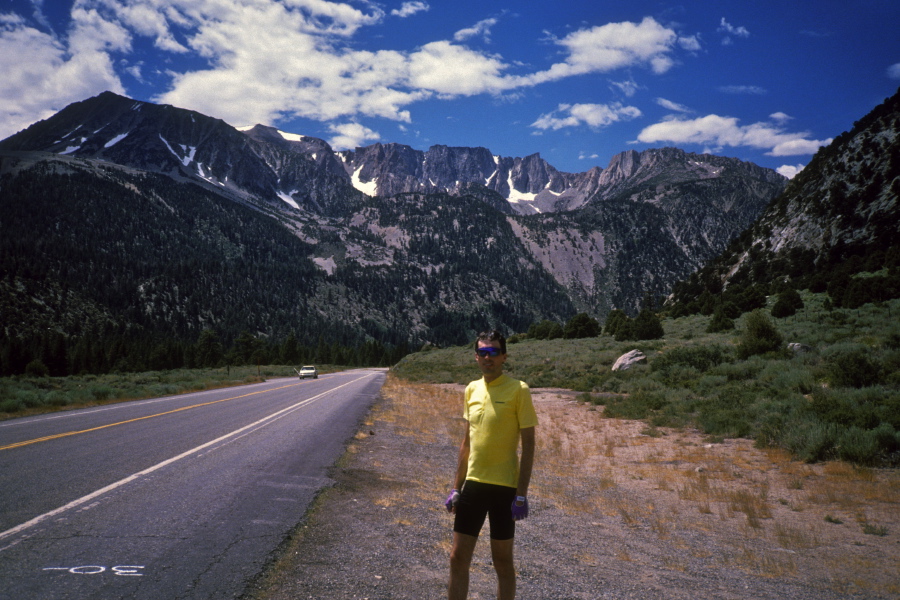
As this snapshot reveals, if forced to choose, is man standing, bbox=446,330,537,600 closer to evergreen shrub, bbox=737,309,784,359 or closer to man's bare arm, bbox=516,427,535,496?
man's bare arm, bbox=516,427,535,496

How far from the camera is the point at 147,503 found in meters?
6.44

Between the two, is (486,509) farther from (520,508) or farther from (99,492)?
(99,492)

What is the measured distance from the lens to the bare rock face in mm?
28744

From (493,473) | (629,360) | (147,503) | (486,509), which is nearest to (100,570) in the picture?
(147,503)

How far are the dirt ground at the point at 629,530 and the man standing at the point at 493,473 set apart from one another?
943 millimetres

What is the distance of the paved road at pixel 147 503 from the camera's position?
4223 millimetres

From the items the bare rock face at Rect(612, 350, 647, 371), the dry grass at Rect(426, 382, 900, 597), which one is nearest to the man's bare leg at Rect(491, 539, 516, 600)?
the dry grass at Rect(426, 382, 900, 597)

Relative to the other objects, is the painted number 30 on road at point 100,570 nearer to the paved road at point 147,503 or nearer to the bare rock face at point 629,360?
the paved road at point 147,503

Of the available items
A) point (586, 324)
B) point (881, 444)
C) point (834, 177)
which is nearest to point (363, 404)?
point (881, 444)

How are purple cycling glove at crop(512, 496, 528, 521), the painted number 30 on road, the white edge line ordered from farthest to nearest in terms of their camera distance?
1. the white edge line
2. the painted number 30 on road
3. purple cycling glove at crop(512, 496, 528, 521)

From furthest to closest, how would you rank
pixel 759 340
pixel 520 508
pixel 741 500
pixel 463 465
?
pixel 759 340, pixel 741 500, pixel 463 465, pixel 520 508

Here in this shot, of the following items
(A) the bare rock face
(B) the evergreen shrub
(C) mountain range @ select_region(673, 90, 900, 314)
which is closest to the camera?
(B) the evergreen shrub

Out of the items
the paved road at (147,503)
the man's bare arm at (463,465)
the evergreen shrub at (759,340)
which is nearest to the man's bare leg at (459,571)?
the man's bare arm at (463,465)

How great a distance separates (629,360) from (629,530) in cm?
2374
